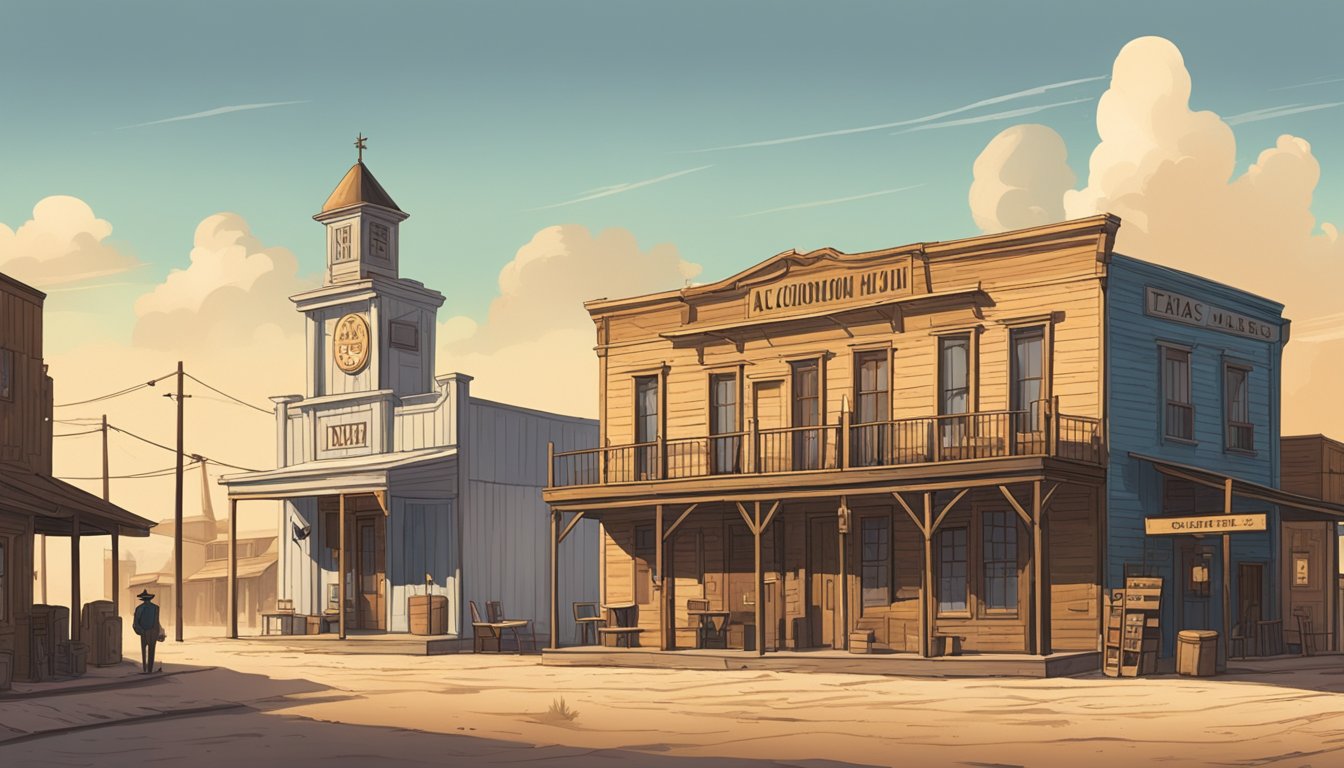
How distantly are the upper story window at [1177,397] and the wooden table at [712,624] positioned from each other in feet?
29.3

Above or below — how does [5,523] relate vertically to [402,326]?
below

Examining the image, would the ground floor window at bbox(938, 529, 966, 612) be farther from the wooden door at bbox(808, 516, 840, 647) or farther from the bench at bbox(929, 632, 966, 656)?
the wooden door at bbox(808, 516, 840, 647)

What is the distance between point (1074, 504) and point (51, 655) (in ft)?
56.7

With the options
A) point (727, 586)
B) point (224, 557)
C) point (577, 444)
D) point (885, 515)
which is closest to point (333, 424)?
point (577, 444)

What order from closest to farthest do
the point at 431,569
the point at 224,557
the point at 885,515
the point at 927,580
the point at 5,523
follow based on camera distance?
the point at 5,523 → the point at 927,580 → the point at 885,515 → the point at 431,569 → the point at 224,557

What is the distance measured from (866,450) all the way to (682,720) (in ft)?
39.8

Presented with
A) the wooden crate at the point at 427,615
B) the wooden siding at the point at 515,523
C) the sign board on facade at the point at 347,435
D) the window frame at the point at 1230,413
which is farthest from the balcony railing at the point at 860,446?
the sign board on facade at the point at 347,435

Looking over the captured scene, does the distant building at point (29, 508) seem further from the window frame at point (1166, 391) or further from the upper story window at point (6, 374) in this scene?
the window frame at point (1166, 391)

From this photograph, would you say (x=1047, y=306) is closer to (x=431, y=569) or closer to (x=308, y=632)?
(x=431, y=569)

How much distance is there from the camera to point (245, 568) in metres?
60.8

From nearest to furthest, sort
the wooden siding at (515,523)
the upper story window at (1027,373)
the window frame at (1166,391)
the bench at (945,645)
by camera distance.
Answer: the bench at (945,645)
the upper story window at (1027,373)
the window frame at (1166,391)
the wooden siding at (515,523)

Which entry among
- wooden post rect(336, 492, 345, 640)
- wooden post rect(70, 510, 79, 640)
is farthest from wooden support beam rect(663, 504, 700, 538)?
wooden post rect(70, 510, 79, 640)

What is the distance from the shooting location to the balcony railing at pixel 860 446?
27328 mm

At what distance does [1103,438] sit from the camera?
27438mm
